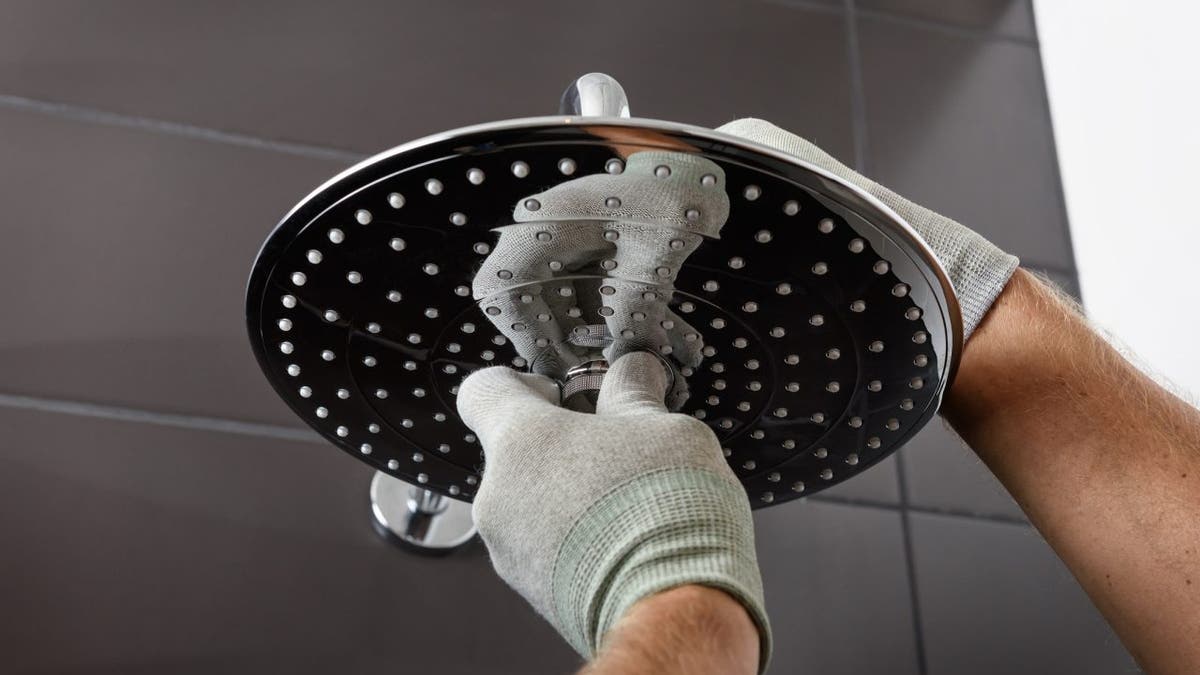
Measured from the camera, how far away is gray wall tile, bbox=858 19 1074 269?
3.20 feet

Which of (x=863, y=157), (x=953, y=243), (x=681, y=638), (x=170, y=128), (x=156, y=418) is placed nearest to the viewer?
(x=681, y=638)

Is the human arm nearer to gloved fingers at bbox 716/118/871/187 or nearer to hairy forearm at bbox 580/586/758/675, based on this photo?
gloved fingers at bbox 716/118/871/187

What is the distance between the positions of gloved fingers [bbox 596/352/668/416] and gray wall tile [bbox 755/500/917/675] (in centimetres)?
33

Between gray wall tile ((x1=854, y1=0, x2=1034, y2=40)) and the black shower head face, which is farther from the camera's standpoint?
gray wall tile ((x1=854, y1=0, x2=1034, y2=40))

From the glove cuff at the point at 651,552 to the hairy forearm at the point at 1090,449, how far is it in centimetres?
29

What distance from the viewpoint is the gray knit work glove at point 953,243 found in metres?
0.62

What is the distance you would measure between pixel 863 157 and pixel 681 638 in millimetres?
660

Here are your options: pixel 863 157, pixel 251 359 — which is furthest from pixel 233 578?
pixel 863 157

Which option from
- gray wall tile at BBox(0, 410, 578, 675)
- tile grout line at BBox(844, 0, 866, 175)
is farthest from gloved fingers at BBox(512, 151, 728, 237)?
tile grout line at BBox(844, 0, 866, 175)

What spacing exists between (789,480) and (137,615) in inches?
14.3

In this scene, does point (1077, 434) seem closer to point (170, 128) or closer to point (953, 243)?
point (953, 243)

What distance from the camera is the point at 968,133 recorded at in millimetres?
1016

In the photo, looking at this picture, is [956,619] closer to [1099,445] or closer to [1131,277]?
[1099,445]

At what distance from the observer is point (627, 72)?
957 mm
